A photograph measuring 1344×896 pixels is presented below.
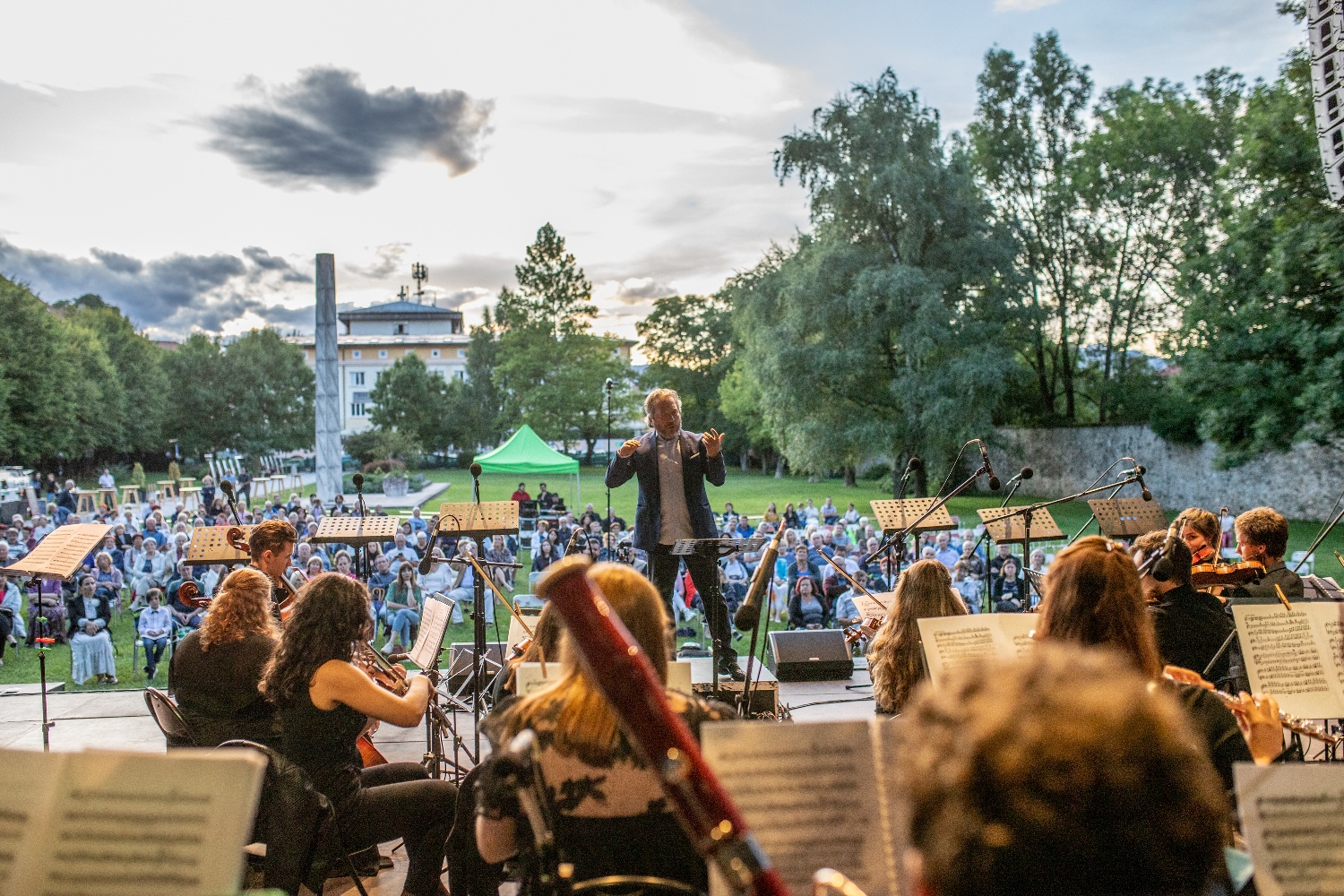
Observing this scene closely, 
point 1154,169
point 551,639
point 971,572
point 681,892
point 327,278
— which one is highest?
point 1154,169

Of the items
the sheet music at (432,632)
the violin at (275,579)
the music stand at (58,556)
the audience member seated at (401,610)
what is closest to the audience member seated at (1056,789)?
the sheet music at (432,632)

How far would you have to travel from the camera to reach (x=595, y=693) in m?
1.88

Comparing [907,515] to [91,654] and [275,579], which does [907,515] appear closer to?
[275,579]

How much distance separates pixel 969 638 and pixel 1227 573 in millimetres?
2929

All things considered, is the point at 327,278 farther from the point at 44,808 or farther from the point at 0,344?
the point at 0,344

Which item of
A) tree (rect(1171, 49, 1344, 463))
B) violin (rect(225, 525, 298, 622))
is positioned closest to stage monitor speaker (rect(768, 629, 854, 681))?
violin (rect(225, 525, 298, 622))

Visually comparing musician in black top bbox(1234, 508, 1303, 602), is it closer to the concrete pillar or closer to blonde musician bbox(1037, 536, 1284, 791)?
blonde musician bbox(1037, 536, 1284, 791)

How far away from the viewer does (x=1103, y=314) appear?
1179 inches

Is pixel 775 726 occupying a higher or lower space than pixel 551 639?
higher

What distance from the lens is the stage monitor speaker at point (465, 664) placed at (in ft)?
19.8

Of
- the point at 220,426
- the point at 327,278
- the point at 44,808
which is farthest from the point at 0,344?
the point at 44,808

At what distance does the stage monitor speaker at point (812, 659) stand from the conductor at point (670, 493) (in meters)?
0.96

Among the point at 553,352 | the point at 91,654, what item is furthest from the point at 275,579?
the point at 553,352

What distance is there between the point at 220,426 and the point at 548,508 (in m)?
32.4
